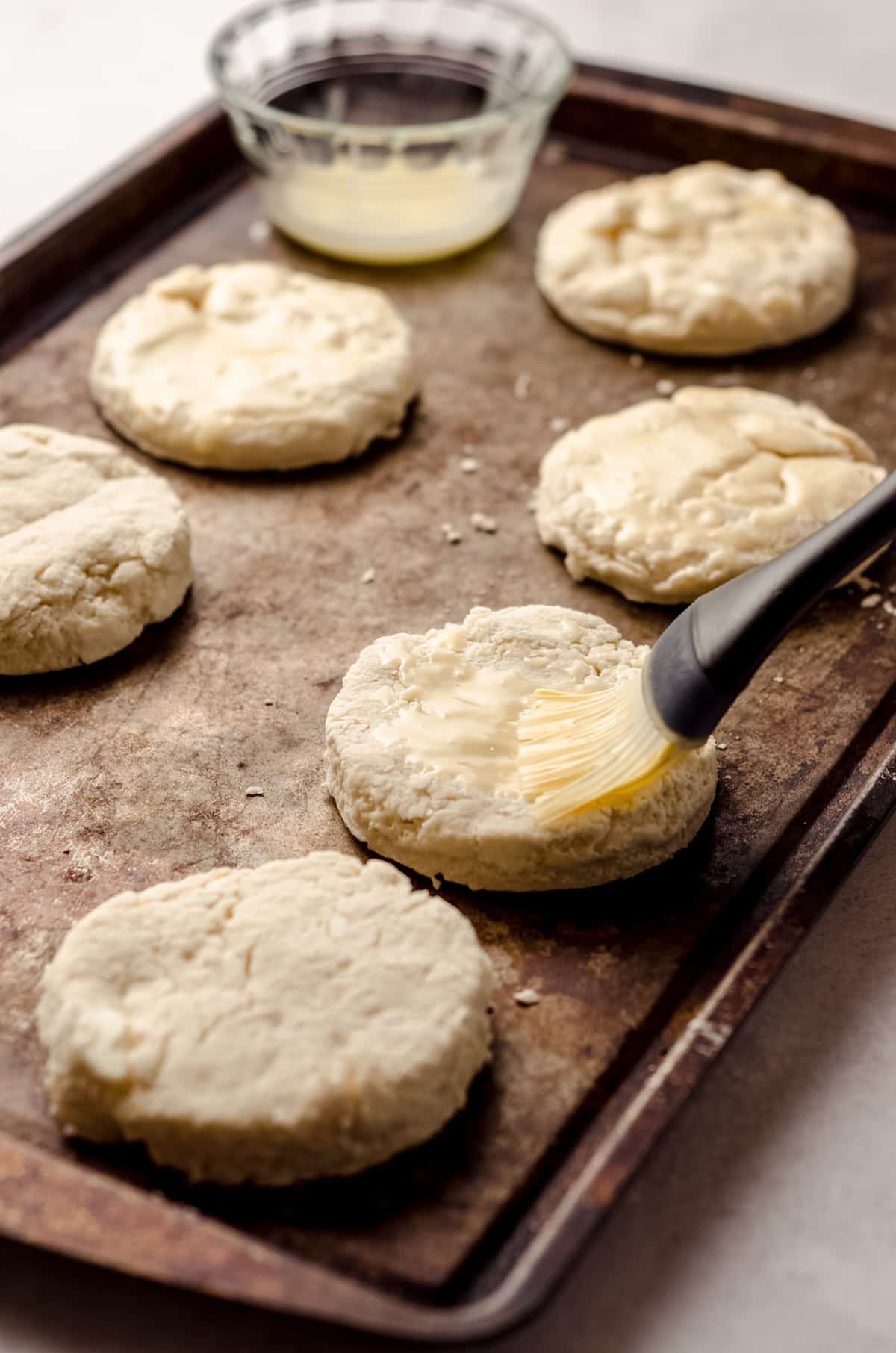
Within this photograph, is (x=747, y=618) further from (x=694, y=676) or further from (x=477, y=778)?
(x=477, y=778)

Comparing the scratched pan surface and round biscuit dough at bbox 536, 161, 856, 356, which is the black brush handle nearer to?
the scratched pan surface

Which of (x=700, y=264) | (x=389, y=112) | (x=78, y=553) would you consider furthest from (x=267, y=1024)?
(x=389, y=112)

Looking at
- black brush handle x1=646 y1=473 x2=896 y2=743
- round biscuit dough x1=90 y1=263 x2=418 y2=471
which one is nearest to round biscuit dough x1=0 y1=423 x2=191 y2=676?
round biscuit dough x1=90 y1=263 x2=418 y2=471

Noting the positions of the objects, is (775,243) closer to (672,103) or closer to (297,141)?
(672,103)

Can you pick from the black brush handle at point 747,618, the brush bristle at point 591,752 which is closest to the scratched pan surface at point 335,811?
the brush bristle at point 591,752

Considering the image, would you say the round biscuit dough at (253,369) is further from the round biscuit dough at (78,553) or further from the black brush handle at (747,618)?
the black brush handle at (747,618)

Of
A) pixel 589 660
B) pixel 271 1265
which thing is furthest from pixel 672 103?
pixel 271 1265
